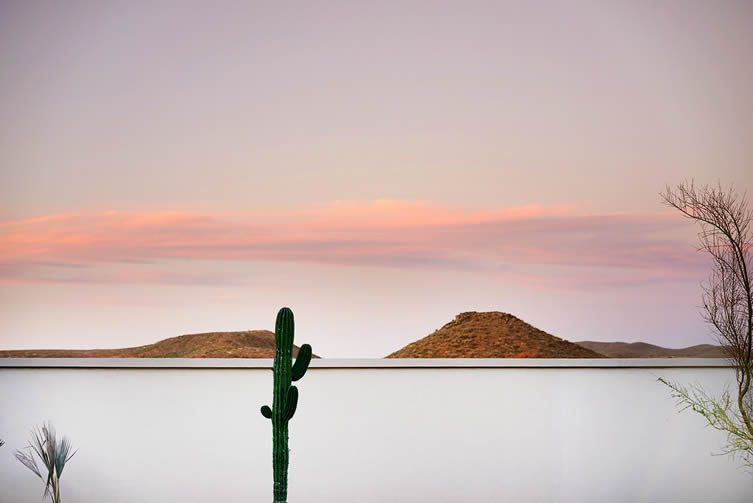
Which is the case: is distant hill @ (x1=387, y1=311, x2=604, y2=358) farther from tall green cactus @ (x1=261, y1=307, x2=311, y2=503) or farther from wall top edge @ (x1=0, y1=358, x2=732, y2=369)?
tall green cactus @ (x1=261, y1=307, x2=311, y2=503)

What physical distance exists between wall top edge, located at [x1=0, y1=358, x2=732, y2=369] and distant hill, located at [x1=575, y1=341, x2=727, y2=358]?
88mm

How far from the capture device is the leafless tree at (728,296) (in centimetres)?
478

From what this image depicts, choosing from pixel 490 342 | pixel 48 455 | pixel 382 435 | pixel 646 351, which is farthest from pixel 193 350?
pixel 646 351

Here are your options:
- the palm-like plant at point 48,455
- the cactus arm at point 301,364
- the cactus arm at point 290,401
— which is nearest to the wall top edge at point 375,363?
the palm-like plant at point 48,455

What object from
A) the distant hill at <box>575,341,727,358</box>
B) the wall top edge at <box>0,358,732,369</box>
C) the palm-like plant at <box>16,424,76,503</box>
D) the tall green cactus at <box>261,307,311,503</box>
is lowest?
the palm-like plant at <box>16,424,76,503</box>

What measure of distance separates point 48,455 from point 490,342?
246 centimetres

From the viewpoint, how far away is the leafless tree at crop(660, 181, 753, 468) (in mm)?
4781

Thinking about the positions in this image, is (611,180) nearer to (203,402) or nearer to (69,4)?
(203,402)

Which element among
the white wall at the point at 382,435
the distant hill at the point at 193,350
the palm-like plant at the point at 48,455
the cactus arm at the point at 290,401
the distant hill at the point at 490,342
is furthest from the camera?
the distant hill at the point at 490,342

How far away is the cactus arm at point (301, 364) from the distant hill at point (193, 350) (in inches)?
75.9

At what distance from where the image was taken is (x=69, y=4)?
509 centimetres

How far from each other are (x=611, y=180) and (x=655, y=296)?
734 mm

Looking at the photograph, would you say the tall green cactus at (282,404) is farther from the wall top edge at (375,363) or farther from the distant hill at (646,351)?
the distant hill at (646,351)

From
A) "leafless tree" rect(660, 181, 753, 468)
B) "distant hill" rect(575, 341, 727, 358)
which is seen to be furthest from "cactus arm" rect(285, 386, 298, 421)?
"leafless tree" rect(660, 181, 753, 468)
